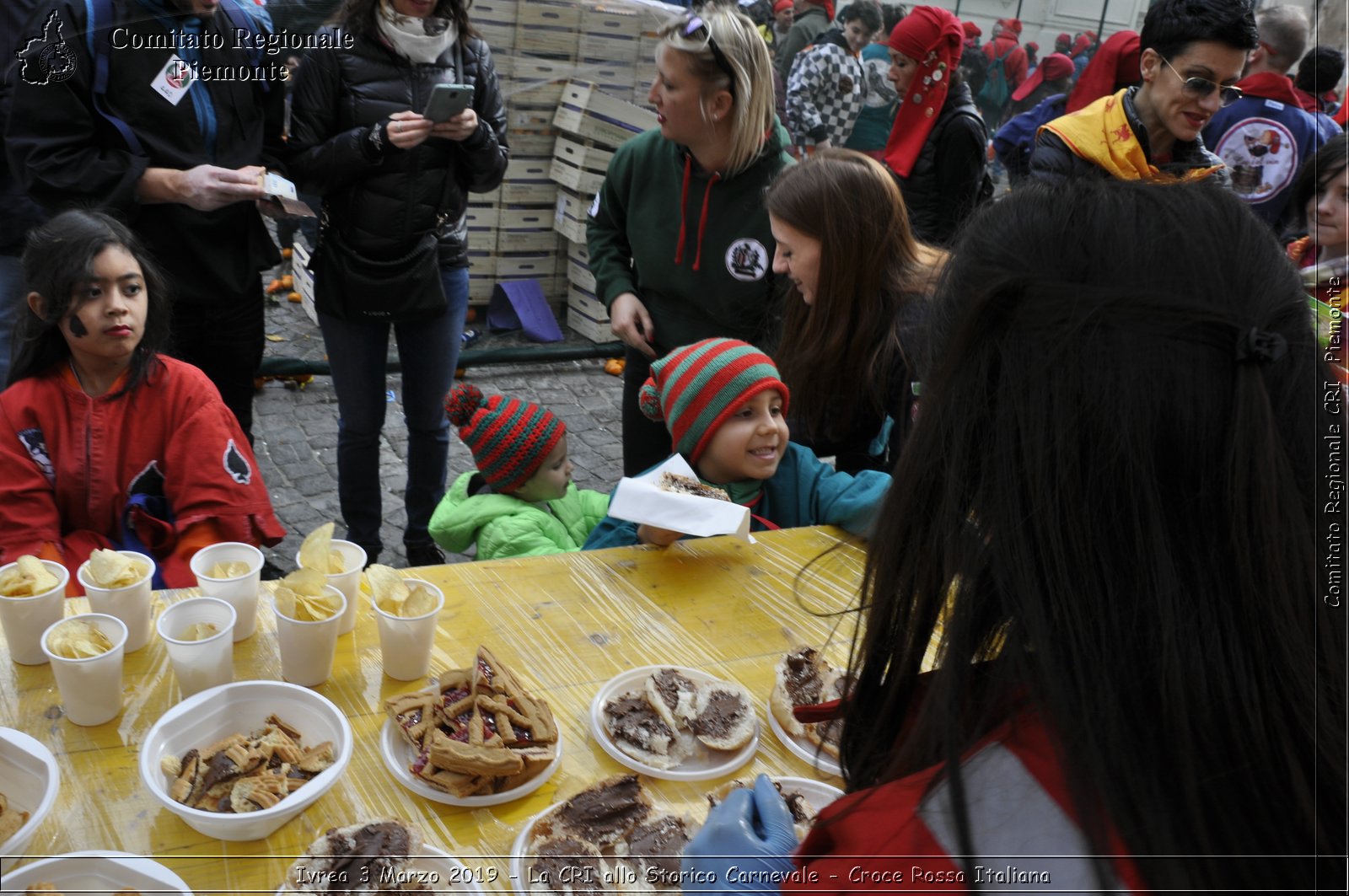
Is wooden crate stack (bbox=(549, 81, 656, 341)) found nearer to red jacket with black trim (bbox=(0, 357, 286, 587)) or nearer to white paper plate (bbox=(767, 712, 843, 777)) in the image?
red jacket with black trim (bbox=(0, 357, 286, 587))

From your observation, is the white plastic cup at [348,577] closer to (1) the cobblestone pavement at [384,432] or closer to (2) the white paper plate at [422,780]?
(2) the white paper plate at [422,780]

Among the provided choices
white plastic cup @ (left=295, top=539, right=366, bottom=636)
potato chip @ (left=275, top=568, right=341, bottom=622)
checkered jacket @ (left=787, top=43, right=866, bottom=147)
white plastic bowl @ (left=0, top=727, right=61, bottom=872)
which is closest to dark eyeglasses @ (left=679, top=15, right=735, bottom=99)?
Answer: white plastic cup @ (left=295, top=539, right=366, bottom=636)

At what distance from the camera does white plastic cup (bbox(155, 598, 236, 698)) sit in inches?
65.7

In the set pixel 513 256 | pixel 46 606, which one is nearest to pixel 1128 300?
pixel 46 606

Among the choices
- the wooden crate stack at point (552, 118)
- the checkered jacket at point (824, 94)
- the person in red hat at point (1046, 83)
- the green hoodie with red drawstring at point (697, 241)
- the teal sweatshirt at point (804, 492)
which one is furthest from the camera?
the person in red hat at point (1046, 83)

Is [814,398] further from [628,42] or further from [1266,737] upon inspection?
[628,42]

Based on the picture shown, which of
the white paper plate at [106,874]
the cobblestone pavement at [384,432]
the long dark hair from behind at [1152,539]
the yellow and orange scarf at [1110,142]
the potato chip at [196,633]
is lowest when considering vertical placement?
the cobblestone pavement at [384,432]

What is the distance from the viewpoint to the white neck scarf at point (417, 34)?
3336 millimetres

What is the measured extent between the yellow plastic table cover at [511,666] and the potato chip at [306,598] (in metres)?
0.15

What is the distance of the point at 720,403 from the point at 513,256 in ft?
15.2

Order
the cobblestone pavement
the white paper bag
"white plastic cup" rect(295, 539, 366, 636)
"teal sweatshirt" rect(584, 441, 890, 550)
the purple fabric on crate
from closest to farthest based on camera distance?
1. "white plastic cup" rect(295, 539, 366, 636)
2. the white paper bag
3. "teal sweatshirt" rect(584, 441, 890, 550)
4. the cobblestone pavement
5. the purple fabric on crate

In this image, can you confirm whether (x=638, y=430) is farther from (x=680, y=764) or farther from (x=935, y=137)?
(x=935, y=137)

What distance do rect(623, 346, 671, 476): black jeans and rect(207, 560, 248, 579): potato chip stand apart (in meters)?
1.96

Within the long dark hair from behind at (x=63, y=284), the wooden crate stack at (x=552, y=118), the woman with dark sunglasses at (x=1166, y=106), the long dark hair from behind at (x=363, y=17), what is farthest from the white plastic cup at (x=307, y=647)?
the wooden crate stack at (x=552, y=118)
